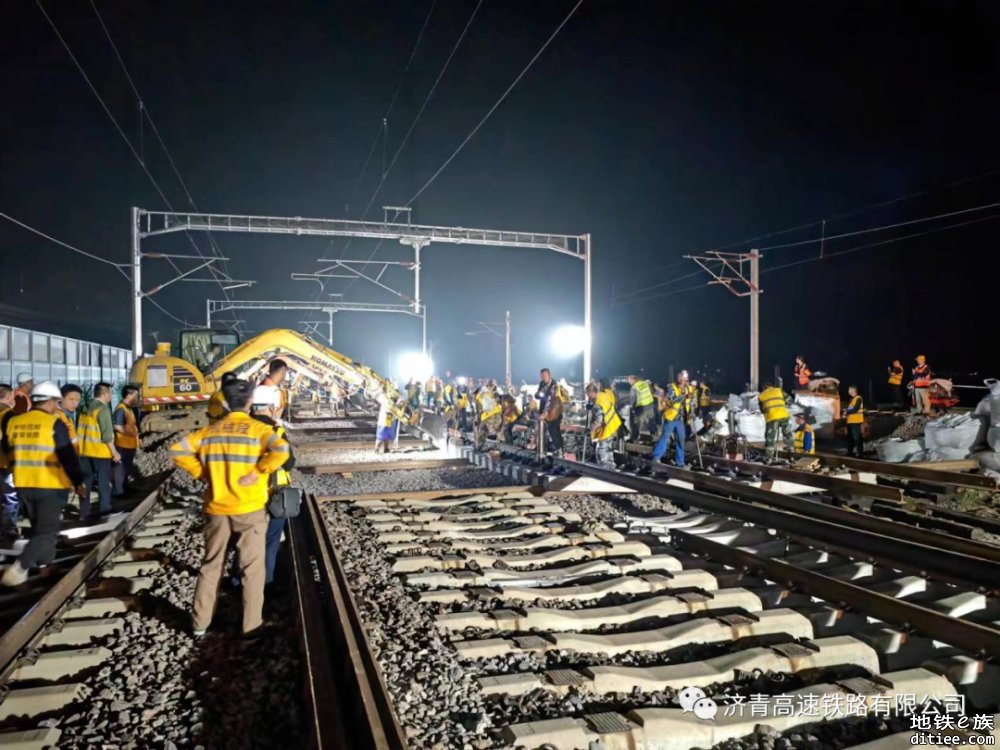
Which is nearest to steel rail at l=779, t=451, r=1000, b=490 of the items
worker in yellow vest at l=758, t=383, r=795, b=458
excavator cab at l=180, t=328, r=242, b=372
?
worker in yellow vest at l=758, t=383, r=795, b=458

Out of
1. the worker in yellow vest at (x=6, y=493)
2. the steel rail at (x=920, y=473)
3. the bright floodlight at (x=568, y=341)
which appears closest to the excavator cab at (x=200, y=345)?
the worker in yellow vest at (x=6, y=493)

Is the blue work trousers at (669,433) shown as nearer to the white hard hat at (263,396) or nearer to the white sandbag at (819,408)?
the white hard hat at (263,396)

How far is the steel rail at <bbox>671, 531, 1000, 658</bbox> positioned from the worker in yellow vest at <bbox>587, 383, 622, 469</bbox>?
18.7 ft

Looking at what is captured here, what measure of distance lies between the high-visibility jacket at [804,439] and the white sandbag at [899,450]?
4.23 ft

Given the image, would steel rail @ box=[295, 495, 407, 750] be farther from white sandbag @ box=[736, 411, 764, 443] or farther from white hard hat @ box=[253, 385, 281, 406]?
Result: white sandbag @ box=[736, 411, 764, 443]

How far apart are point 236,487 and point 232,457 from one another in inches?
8.1

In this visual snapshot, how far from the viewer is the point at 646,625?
446 cm

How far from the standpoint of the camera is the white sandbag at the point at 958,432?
1171cm

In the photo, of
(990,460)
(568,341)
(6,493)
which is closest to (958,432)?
(990,460)

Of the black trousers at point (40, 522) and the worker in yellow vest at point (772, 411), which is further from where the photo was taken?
the worker in yellow vest at point (772, 411)

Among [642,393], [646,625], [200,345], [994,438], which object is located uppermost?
[200,345]

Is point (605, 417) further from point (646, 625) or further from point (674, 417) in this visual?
point (646, 625)

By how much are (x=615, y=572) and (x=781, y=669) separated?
181 centimetres

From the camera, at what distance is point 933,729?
318 cm
